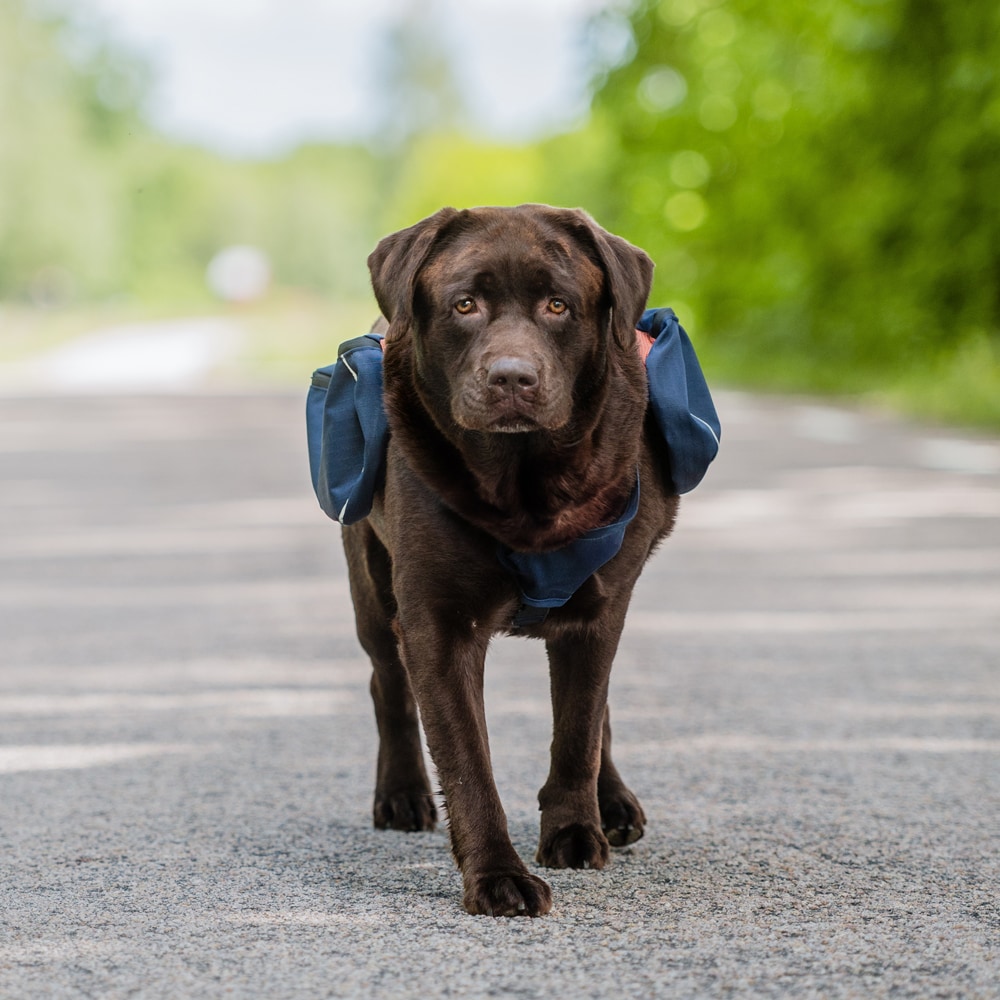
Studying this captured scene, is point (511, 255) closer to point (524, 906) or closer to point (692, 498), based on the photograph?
point (524, 906)

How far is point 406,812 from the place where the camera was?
4.09 meters

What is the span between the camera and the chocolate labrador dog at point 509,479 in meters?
3.44

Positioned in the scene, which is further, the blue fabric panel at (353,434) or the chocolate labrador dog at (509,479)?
the blue fabric panel at (353,434)

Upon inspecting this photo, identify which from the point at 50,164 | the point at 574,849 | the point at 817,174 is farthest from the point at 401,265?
the point at 50,164

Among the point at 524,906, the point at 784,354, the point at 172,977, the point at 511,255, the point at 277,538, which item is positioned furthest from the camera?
the point at 784,354

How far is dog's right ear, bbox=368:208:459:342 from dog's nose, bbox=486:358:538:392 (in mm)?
321

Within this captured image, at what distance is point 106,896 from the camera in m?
3.50

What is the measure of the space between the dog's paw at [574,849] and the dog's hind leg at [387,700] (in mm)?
501

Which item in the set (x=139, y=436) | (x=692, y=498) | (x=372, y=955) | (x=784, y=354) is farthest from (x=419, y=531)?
(x=784, y=354)

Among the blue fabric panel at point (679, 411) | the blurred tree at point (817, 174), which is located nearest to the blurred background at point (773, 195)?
the blurred tree at point (817, 174)

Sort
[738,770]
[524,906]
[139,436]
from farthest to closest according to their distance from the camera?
[139,436]
[738,770]
[524,906]

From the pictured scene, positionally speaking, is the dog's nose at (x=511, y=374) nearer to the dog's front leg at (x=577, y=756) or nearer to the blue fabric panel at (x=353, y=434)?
the blue fabric panel at (x=353, y=434)

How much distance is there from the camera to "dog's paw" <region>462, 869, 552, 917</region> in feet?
10.8

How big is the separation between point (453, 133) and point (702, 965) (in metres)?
91.9
